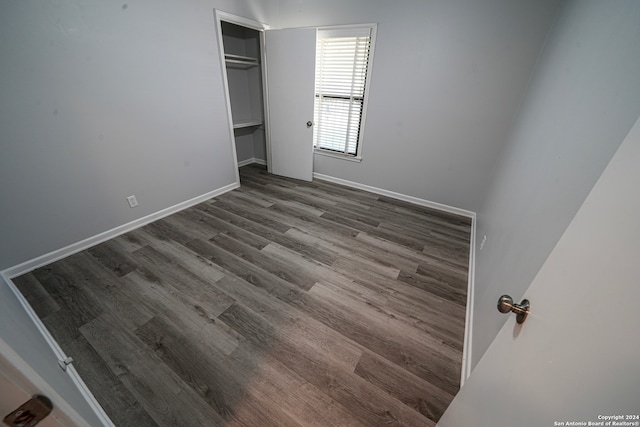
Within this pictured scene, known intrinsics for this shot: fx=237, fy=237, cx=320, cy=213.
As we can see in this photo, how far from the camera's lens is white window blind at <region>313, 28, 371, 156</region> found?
2877mm

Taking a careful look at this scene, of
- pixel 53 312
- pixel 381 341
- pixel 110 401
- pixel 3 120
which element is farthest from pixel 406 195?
pixel 3 120

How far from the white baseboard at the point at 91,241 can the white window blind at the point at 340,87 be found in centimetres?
193

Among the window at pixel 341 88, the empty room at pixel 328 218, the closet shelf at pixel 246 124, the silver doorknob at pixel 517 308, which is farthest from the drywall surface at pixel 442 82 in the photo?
the silver doorknob at pixel 517 308

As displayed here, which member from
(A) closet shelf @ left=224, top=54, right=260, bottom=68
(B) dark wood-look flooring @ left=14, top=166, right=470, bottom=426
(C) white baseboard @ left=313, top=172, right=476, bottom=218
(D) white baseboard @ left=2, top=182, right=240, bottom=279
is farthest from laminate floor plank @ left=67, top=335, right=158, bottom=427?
(A) closet shelf @ left=224, top=54, right=260, bottom=68

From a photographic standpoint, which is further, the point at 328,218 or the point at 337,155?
the point at 337,155

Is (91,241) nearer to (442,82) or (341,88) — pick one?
(341,88)

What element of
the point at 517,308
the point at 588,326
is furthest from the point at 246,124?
the point at 588,326

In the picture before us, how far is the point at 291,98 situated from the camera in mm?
3293

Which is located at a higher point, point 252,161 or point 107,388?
point 252,161

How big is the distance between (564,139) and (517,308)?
861mm

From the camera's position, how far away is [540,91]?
5.43 ft

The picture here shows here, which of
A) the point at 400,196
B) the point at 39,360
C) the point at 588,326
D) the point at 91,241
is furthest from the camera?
the point at 400,196

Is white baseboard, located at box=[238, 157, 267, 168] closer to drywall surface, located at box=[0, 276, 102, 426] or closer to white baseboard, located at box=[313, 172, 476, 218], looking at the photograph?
white baseboard, located at box=[313, 172, 476, 218]

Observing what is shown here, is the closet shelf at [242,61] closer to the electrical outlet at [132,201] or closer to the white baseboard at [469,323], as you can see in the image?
the electrical outlet at [132,201]
